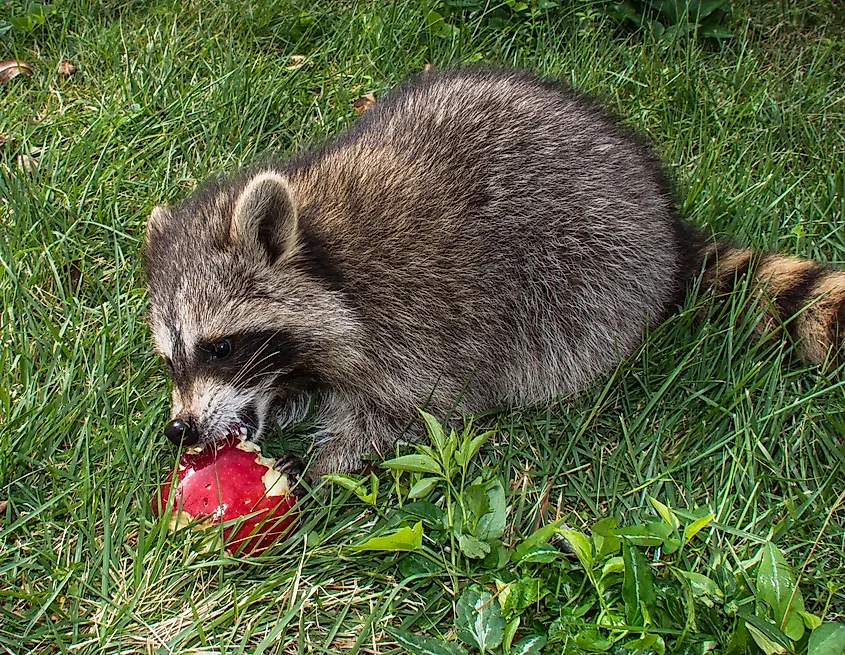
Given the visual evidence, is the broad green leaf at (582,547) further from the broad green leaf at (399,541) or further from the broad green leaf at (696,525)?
the broad green leaf at (399,541)

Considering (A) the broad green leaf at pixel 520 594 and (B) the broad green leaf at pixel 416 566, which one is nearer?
(A) the broad green leaf at pixel 520 594

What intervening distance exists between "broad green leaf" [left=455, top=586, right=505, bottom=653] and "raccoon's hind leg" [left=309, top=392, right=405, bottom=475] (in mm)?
713

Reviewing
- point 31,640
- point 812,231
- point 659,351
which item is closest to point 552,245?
point 659,351

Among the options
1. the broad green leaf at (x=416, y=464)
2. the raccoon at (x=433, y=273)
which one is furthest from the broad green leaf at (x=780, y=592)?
the raccoon at (x=433, y=273)

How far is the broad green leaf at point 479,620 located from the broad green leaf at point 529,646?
5 centimetres

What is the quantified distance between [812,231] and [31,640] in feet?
10.1

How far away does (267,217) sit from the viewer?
8.07ft

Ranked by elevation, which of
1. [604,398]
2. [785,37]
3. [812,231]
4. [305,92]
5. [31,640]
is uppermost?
[785,37]

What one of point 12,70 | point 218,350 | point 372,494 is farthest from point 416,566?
point 12,70

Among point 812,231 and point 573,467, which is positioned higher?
point 812,231

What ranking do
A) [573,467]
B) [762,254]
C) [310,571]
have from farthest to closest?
[762,254] → [573,467] → [310,571]

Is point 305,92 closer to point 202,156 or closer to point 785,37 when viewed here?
point 202,156

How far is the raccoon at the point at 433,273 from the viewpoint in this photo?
8.19 ft

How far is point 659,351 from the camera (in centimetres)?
288
